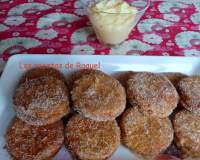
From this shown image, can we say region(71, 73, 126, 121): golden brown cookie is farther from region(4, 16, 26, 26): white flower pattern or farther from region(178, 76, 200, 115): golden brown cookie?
region(4, 16, 26, 26): white flower pattern

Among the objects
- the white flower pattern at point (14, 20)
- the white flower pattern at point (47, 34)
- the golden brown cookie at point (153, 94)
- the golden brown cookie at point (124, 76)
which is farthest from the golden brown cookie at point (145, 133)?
the white flower pattern at point (14, 20)

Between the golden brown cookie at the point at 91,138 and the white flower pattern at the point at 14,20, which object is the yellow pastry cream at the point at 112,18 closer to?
the white flower pattern at the point at 14,20

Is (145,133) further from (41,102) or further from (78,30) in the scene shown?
(78,30)

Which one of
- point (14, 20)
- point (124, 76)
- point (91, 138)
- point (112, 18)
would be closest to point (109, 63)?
point (124, 76)

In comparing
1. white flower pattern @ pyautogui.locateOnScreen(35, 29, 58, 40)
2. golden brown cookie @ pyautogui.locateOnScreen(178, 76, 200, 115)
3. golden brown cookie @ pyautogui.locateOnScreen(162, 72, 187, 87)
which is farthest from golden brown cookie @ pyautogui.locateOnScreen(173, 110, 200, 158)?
white flower pattern @ pyautogui.locateOnScreen(35, 29, 58, 40)

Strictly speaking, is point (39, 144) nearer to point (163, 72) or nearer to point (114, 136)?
point (114, 136)

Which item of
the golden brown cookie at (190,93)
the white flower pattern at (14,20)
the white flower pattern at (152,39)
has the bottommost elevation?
the white flower pattern at (152,39)
